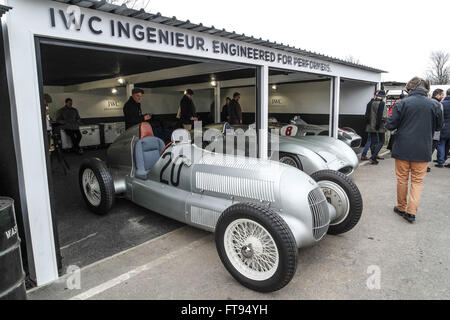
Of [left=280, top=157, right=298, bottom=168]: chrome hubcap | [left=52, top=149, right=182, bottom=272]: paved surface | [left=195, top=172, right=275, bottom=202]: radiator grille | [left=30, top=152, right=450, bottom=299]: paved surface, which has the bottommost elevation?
[left=30, top=152, right=450, bottom=299]: paved surface

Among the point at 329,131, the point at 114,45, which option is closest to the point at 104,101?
the point at 329,131

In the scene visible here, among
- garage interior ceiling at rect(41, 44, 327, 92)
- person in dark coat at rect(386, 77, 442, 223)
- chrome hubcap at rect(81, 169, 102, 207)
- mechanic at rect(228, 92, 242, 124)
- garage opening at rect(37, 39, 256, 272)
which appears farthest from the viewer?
mechanic at rect(228, 92, 242, 124)

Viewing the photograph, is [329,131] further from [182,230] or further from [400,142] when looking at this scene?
[182,230]

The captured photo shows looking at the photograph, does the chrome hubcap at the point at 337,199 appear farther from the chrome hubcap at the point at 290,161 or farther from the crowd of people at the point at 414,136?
the chrome hubcap at the point at 290,161

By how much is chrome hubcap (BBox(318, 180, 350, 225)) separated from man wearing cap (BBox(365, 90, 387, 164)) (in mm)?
5381

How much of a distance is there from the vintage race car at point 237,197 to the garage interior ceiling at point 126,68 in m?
2.00

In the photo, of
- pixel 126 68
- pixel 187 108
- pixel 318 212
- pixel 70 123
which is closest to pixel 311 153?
pixel 318 212

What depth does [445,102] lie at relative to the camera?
24.8 feet

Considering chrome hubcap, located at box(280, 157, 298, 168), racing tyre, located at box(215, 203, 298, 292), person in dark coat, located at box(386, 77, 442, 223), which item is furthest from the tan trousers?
racing tyre, located at box(215, 203, 298, 292)

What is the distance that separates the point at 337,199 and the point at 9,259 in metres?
3.25

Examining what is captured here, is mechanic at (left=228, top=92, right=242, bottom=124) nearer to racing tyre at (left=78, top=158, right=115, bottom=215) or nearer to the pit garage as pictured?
the pit garage

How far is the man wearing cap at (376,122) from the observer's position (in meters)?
8.19

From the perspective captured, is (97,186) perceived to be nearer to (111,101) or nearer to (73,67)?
(73,67)

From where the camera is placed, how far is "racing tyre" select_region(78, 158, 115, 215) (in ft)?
14.4
